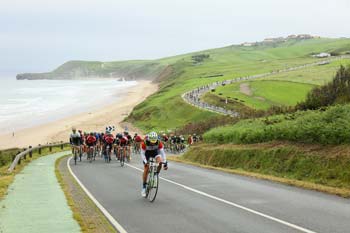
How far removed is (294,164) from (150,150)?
6.45 metres

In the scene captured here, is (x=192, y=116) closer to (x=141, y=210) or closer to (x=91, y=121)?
(x=91, y=121)

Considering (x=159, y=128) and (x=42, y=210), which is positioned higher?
(x=42, y=210)

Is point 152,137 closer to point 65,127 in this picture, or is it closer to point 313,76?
point 65,127

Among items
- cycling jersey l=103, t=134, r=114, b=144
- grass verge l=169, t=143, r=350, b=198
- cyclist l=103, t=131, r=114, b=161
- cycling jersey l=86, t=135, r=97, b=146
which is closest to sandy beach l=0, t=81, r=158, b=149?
cycling jersey l=86, t=135, r=97, b=146

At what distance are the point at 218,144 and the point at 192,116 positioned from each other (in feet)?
144

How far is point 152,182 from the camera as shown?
46.3 feet

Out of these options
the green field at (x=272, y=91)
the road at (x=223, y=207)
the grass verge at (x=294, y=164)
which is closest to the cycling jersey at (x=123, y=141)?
the grass verge at (x=294, y=164)

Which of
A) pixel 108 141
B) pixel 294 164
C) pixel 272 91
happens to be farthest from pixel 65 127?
pixel 294 164

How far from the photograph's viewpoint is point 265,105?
7088 centimetres

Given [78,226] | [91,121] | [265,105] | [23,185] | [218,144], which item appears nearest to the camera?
[78,226]

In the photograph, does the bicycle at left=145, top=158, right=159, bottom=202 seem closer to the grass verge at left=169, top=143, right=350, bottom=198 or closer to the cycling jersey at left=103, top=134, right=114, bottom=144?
the grass verge at left=169, top=143, right=350, bottom=198

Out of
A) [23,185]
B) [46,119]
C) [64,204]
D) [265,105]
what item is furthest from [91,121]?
[64,204]

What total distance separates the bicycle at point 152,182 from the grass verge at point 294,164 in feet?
15.6

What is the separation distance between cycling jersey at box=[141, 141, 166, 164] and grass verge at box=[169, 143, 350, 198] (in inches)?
184
